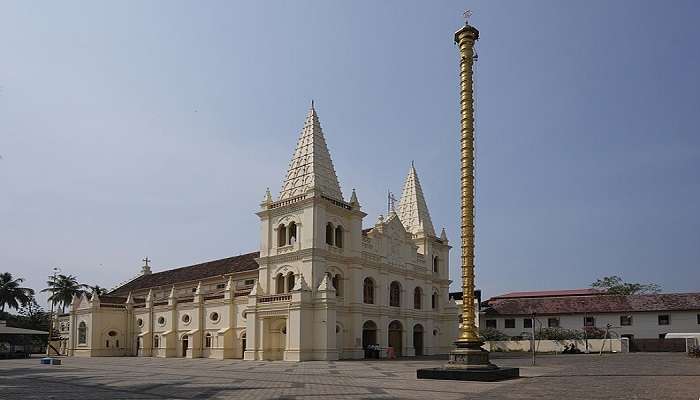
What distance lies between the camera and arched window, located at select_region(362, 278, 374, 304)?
161ft


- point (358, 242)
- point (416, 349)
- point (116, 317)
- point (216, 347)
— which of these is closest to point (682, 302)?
point (416, 349)

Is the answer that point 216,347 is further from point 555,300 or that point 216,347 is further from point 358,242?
point 555,300

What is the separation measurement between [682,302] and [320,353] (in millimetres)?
47365

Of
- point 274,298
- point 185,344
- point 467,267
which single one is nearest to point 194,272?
point 185,344

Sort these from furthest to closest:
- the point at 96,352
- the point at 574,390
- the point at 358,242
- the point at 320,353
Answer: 1. the point at 96,352
2. the point at 358,242
3. the point at 320,353
4. the point at 574,390

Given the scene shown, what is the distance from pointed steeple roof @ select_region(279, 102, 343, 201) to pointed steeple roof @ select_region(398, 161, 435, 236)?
526 inches

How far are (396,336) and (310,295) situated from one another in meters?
12.6

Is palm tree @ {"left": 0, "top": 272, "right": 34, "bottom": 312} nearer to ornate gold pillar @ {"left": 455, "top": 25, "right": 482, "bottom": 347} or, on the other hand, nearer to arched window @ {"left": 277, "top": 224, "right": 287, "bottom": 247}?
arched window @ {"left": 277, "top": 224, "right": 287, "bottom": 247}

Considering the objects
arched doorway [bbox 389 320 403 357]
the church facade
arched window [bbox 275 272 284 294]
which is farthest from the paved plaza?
arched doorway [bbox 389 320 403 357]

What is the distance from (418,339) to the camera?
56.1 m

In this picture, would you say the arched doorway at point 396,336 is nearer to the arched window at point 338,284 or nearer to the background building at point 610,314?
the arched window at point 338,284

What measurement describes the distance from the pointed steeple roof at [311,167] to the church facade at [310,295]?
0.10 m

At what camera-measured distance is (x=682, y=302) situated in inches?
2707

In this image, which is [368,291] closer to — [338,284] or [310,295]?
[338,284]
